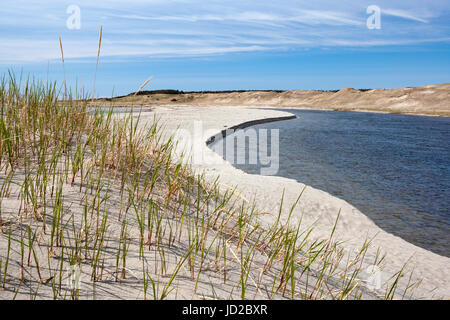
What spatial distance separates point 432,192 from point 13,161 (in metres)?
7.11

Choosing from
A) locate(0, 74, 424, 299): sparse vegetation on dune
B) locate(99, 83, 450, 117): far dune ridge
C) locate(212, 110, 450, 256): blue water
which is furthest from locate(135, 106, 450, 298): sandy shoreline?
locate(99, 83, 450, 117): far dune ridge

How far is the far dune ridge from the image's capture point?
135 ft

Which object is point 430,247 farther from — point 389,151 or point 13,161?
point 389,151

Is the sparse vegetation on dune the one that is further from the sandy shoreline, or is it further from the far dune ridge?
the far dune ridge

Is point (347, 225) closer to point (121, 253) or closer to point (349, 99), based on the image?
point (121, 253)

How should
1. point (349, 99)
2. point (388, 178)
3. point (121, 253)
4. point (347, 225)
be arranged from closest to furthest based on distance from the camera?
point (121, 253)
point (347, 225)
point (388, 178)
point (349, 99)

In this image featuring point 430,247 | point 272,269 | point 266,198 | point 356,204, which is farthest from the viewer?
point 356,204

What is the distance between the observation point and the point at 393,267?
358cm

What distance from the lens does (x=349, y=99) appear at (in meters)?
57.0

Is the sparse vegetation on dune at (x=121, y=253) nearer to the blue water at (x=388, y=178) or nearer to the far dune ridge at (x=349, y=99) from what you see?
the blue water at (x=388, y=178)

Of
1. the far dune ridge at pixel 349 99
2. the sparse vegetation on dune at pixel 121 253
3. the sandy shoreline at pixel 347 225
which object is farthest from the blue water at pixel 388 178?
the far dune ridge at pixel 349 99

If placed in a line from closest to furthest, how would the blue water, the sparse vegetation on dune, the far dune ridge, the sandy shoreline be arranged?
1. the sparse vegetation on dune
2. the sandy shoreline
3. the blue water
4. the far dune ridge

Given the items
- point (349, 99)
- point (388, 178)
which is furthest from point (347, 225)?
point (349, 99)
